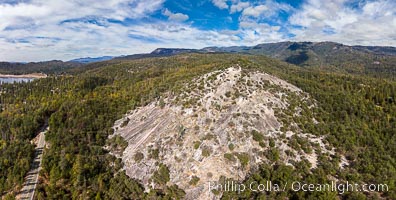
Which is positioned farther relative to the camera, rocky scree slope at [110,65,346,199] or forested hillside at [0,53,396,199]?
rocky scree slope at [110,65,346,199]

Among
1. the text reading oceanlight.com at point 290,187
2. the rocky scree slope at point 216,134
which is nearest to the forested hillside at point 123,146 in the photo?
the text reading oceanlight.com at point 290,187

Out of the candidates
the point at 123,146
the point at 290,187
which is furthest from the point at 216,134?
the point at 123,146

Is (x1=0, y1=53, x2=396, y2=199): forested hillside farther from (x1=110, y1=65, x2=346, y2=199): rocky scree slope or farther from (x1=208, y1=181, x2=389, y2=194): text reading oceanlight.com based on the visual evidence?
(x1=110, y1=65, x2=346, y2=199): rocky scree slope

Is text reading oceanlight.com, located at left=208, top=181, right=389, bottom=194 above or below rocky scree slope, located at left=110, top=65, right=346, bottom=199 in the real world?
below

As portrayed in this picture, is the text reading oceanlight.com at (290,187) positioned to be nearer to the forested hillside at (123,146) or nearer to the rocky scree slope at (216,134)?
the forested hillside at (123,146)

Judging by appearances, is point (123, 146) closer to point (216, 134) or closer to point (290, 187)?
point (216, 134)

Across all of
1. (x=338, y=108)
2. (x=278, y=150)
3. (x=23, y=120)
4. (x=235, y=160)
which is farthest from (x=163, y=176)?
(x=23, y=120)

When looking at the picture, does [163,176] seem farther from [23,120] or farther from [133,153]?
[23,120]

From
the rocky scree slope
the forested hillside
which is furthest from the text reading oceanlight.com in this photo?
the rocky scree slope
